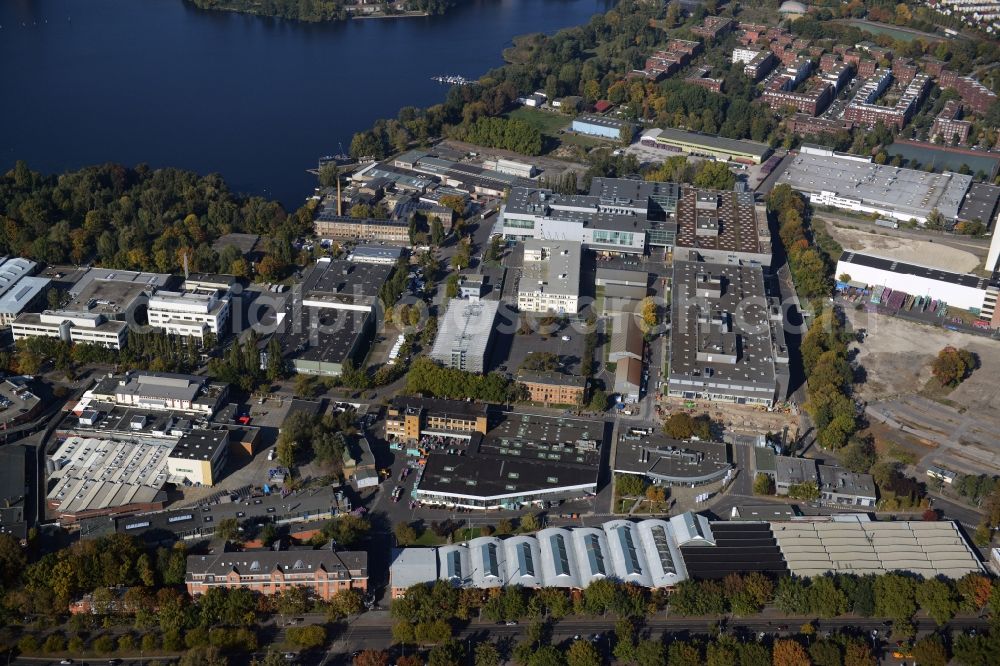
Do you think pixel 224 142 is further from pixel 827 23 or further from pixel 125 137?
pixel 827 23

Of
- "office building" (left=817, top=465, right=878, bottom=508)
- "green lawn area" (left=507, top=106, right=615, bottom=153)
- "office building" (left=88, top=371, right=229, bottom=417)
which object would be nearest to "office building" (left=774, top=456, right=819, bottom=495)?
"office building" (left=817, top=465, right=878, bottom=508)

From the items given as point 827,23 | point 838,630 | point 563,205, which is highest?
point 827,23

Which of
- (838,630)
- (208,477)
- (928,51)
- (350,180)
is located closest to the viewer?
(838,630)

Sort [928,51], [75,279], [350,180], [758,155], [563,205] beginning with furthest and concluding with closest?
[928,51]
[758,155]
[350,180]
[563,205]
[75,279]

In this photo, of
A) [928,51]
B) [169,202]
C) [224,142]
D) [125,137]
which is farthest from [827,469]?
[928,51]

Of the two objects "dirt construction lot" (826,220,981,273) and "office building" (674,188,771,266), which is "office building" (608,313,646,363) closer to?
"office building" (674,188,771,266)

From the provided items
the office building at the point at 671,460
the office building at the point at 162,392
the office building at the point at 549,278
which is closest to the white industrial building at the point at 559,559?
the office building at the point at 671,460

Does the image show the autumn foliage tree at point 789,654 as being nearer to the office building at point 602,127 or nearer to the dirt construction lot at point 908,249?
the dirt construction lot at point 908,249
